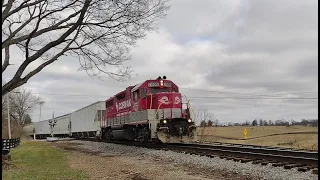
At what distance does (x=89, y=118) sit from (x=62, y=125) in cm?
1973

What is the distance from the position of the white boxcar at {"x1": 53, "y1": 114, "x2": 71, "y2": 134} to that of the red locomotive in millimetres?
29121

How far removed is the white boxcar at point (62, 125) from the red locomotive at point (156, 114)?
2912 centimetres

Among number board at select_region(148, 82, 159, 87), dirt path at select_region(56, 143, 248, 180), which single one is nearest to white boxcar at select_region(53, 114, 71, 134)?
number board at select_region(148, 82, 159, 87)

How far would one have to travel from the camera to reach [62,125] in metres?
55.3

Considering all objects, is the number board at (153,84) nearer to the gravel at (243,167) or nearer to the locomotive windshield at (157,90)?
the locomotive windshield at (157,90)

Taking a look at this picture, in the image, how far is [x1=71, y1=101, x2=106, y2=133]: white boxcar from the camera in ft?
111

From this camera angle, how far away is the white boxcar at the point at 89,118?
1329 inches

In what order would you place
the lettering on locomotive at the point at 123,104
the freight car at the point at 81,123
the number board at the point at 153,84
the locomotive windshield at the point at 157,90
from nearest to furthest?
the locomotive windshield at the point at 157,90, the number board at the point at 153,84, the lettering on locomotive at the point at 123,104, the freight car at the point at 81,123

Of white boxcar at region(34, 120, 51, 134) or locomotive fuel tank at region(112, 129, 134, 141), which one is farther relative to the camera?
white boxcar at region(34, 120, 51, 134)

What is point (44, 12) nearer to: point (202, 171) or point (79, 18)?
point (79, 18)

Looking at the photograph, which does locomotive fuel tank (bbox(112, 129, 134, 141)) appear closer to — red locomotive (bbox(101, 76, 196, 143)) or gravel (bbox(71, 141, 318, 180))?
red locomotive (bbox(101, 76, 196, 143))

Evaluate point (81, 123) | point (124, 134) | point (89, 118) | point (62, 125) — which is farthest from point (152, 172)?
point (62, 125)

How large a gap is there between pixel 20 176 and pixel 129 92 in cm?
1270

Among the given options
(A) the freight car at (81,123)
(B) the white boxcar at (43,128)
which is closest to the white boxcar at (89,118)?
(A) the freight car at (81,123)
